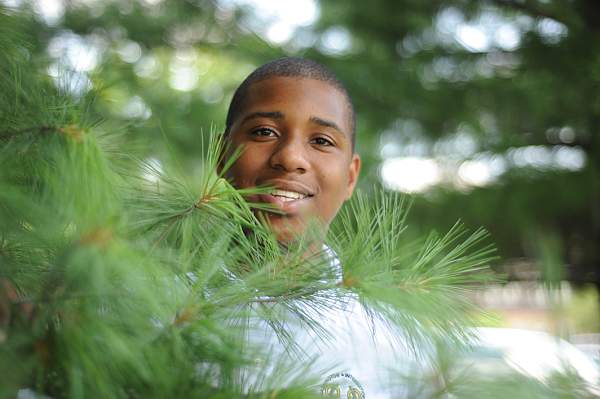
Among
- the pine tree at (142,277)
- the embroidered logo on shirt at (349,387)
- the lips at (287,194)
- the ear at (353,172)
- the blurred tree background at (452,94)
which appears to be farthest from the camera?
the blurred tree background at (452,94)

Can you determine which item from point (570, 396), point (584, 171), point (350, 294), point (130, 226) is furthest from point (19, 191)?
point (584, 171)

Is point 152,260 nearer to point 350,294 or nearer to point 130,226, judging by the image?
point 130,226

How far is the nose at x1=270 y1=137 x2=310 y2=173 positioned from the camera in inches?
34.2

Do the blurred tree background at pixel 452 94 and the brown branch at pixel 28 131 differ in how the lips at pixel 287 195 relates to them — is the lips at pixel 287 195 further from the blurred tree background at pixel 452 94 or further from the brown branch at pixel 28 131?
the blurred tree background at pixel 452 94

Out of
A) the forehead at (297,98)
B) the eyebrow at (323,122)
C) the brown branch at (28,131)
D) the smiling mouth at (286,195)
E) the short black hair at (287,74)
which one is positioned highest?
the short black hair at (287,74)

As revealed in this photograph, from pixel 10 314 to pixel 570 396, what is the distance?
0.36 meters

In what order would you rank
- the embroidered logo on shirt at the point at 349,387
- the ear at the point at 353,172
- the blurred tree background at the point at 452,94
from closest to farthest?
the embroidered logo on shirt at the point at 349,387 < the ear at the point at 353,172 < the blurred tree background at the point at 452,94

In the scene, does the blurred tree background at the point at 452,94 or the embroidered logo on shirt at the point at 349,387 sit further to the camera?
the blurred tree background at the point at 452,94

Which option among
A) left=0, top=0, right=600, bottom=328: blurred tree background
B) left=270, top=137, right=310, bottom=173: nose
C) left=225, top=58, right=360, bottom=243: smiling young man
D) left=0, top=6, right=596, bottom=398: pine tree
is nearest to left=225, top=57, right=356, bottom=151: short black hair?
left=225, top=58, right=360, bottom=243: smiling young man

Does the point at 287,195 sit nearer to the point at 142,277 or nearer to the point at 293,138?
the point at 293,138

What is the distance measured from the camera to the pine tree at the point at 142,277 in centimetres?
39

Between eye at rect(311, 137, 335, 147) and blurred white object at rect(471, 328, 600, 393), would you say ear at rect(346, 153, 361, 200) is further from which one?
blurred white object at rect(471, 328, 600, 393)

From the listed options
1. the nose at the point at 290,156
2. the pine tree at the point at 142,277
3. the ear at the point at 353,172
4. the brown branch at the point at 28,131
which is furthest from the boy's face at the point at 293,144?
the brown branch at the point at 28,131

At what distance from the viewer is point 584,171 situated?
6.75ft
